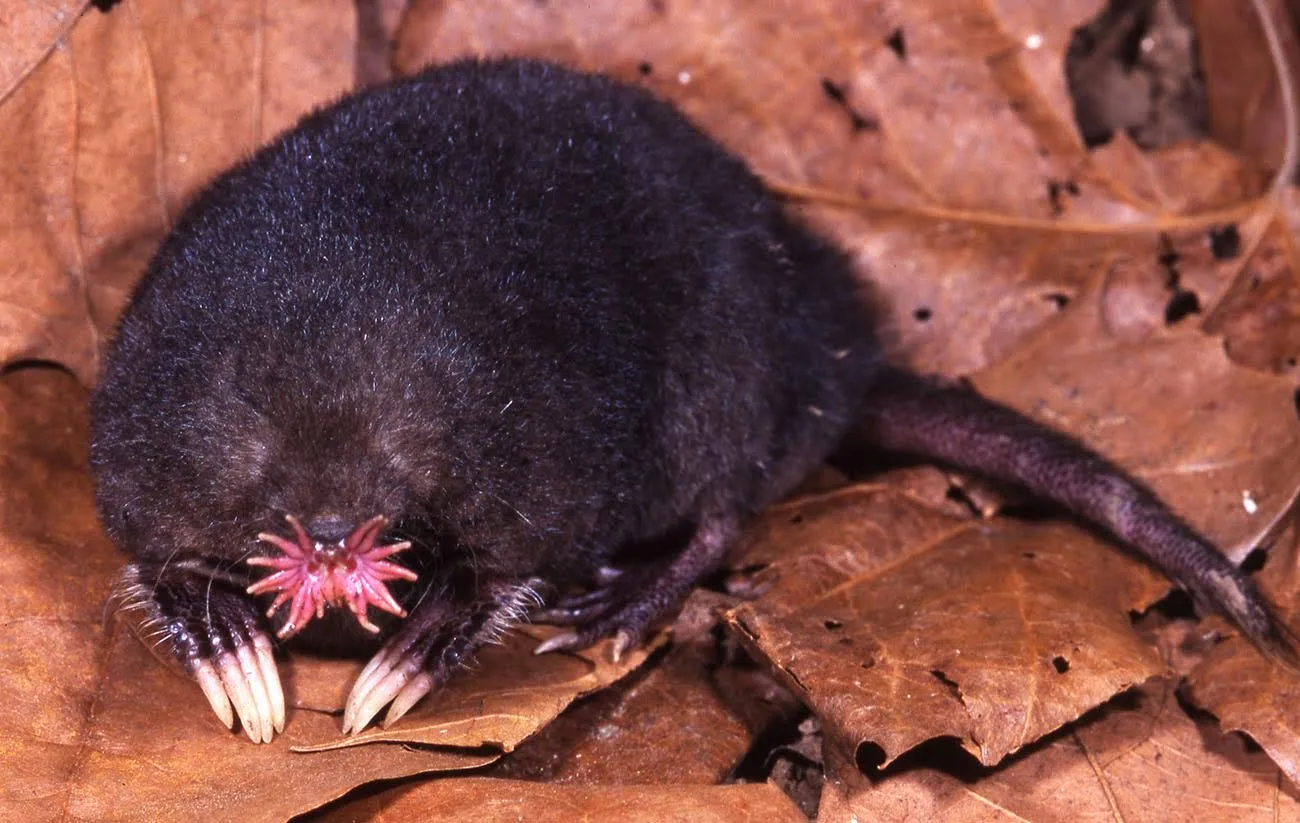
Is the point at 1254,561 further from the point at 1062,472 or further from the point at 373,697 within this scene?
the point at 373,697

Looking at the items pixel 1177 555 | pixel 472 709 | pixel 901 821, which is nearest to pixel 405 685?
pixel 472 709

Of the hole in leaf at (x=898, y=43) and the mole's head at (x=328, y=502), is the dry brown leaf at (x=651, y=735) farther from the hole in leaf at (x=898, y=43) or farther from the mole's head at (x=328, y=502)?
the hole in leaf at (x=898, y=43)

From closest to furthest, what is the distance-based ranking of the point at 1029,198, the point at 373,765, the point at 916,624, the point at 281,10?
the point at 373,765 → the point at 916,624 → the point at 281,10 → the point at 1029,198

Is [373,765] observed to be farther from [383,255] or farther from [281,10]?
[281,10]

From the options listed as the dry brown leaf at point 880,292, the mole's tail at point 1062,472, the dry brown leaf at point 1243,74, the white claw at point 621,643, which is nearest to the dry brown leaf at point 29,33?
the dry brown leaf at point 880,292

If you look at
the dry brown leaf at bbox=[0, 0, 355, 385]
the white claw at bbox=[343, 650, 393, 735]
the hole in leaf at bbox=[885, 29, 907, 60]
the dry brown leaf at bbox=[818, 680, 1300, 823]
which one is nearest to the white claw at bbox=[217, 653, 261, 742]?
the white claw at bbox=[343, 650, 393, 735]

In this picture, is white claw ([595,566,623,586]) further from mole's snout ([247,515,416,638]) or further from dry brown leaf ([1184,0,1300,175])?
dry brown leaf ([1184,0,1300,175])
